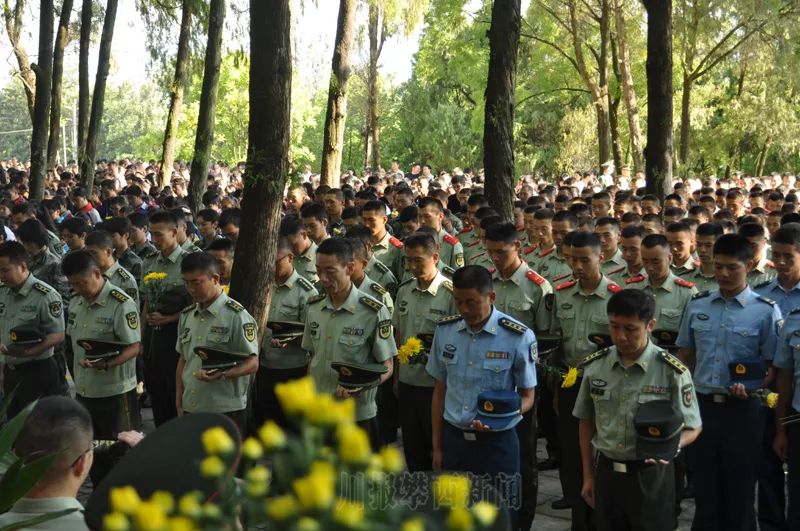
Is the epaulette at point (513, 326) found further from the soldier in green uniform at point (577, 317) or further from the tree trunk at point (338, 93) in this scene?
the tree trunk at point (338, 93)

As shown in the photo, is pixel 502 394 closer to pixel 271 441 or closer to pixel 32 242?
pixel 271 441

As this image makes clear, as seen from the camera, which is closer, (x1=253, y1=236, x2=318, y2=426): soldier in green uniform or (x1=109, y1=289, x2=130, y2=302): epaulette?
(x1=109, y1=289, x2=130, y2=302): epaulette

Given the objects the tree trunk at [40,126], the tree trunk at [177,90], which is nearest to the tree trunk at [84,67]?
the tree trunk at [177,90]

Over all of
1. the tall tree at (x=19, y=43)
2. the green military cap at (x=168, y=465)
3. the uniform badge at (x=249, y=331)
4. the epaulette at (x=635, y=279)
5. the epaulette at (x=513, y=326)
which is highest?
the tall tree at (x=19, y=43)

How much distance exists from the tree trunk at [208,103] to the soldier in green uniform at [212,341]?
9.67 meters

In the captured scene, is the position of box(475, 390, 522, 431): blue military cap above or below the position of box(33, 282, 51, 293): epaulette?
below

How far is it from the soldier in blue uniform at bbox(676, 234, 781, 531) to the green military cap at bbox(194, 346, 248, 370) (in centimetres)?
287

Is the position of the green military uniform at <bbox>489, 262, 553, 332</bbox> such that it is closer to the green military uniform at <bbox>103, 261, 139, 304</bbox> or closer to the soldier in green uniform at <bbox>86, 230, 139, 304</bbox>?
the green military uniform at <bbox>103, 261, 139, 304</bbox>

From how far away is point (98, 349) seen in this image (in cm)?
732

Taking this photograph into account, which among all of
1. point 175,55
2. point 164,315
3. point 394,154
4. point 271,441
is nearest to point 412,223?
point 164,315

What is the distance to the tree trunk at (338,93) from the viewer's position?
16969 mm

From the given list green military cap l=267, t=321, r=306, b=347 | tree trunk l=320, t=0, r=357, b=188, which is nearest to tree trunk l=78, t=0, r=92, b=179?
tree trunk l=320, t=0, r=357, b=188

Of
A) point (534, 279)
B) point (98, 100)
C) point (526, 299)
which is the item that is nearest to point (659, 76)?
point (534, 279)

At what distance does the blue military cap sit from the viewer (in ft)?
18.6
